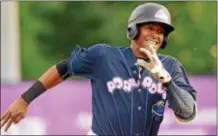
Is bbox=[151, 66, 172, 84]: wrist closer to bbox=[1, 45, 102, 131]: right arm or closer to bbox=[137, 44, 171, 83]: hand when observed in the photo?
bbox=[137, 44, 171, 83]: hand

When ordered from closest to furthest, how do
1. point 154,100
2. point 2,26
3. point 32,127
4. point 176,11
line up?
1. point 154,100
2. point 32,127
3. point 2,26
4. point 176,11

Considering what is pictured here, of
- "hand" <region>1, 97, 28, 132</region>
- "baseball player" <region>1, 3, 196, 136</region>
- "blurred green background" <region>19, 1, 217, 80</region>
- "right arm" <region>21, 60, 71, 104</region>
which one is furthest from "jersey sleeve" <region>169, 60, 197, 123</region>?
"blurred green background" <region>19, 1, 217, 80</region>

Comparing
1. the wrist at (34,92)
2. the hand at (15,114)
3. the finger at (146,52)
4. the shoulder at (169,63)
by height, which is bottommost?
the hand at (15,114)

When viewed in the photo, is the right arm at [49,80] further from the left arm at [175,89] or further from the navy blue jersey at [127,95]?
the left arm at [175,89]

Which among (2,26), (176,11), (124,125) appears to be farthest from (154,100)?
(176,11)

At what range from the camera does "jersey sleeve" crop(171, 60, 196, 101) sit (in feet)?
14.6

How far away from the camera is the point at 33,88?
15.7ft

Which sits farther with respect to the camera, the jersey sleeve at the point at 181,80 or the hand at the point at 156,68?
the jersey sleeve at the point at 181,80

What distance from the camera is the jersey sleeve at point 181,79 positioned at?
14.6 ft

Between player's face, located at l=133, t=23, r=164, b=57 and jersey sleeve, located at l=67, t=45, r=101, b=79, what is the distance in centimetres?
29

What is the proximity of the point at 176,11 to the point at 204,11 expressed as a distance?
2.10 ft

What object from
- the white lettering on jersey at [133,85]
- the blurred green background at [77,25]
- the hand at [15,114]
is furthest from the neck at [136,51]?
the blurred green background at [77,25]

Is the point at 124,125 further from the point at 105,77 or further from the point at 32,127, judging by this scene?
the point at 32,127

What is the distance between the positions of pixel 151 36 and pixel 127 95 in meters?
0.36
